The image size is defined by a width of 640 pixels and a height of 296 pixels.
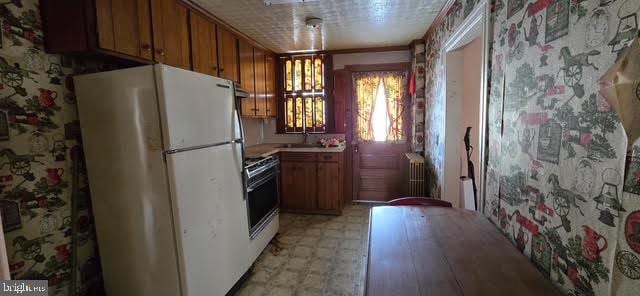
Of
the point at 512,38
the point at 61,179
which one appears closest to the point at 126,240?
the point at 61,179

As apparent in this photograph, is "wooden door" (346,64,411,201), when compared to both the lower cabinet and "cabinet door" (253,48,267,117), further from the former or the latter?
A: "cabinet door" (253,48,267,117)

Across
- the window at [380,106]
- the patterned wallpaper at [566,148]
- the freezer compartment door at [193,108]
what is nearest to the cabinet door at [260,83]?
the window at [380,106]

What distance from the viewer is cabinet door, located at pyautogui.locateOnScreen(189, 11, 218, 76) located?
226 centimetres

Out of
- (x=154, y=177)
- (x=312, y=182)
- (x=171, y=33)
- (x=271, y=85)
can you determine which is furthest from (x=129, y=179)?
(x=271, y=85)

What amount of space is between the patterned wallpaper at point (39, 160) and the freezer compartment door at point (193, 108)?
69 centimetres

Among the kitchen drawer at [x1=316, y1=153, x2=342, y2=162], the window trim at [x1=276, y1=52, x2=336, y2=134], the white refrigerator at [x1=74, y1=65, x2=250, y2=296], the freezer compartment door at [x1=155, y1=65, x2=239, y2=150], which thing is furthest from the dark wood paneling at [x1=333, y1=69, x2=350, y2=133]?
the white refrigerator at [x1=74, y1=65, x2=250, y2=296]

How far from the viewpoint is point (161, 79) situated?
138 centimetres

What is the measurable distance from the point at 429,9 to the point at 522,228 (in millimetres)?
2034

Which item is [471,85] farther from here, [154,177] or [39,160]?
[39,160]

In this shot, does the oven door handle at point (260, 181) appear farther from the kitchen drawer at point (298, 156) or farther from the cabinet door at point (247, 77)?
the cabinet door at point (247, 77)

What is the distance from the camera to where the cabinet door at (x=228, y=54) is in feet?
8.61

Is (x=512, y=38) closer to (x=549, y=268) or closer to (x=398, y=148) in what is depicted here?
(x=549, y=268)

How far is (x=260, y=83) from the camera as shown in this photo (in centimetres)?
346

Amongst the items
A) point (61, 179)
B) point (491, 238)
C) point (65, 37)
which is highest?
point (65, 37)
